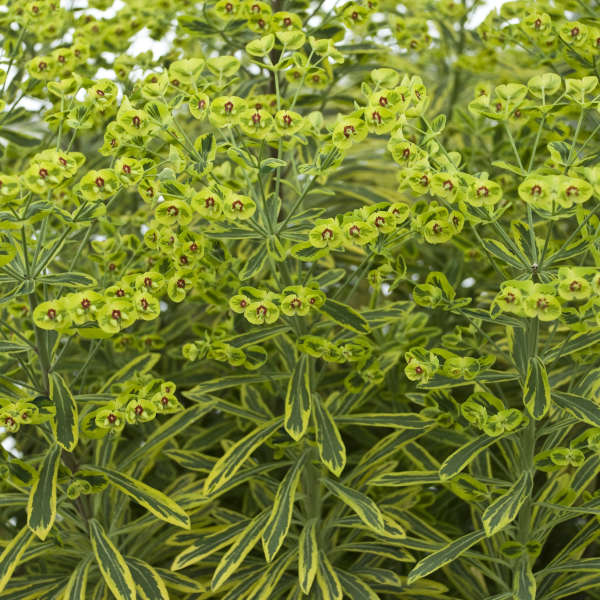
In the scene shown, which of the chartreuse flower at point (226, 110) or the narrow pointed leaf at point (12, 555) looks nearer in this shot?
the chartreuse flower at point (226, 110)

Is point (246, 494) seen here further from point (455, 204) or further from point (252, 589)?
point (455, 204)

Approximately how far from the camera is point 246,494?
198 cm

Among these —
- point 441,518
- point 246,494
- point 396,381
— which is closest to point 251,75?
point 396,381

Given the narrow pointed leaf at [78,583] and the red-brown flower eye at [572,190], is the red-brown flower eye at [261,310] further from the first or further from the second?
the narrow pointed leaf at [78,583]

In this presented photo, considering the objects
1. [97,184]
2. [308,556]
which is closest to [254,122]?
[97,184]

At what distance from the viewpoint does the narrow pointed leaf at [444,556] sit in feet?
4.95

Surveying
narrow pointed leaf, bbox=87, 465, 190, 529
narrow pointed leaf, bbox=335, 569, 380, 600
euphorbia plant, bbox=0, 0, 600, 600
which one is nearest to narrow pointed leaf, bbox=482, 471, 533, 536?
euphorbia plant, bbox=0, 0, 600, 600

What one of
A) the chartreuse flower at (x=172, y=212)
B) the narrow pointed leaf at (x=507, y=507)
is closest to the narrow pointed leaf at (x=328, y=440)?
the narrow pointed leaf at (x=507, y=507)

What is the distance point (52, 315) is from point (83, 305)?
0.17ft

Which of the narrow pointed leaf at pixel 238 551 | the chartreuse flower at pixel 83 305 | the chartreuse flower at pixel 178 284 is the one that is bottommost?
the narrow pointed leaf at pixel 238 551

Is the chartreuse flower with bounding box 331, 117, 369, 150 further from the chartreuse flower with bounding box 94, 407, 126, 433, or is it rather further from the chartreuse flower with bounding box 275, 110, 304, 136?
the chartreuse flower with bounding box 94, 407, 126, 433

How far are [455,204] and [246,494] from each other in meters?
0.91

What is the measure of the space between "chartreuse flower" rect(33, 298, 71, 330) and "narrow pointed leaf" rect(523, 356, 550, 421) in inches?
30.2

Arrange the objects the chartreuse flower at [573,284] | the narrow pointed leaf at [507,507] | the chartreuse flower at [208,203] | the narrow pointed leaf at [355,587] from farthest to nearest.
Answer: the narrow pointed leaf at [355,587] < the narrow pointed leaf at [507,507] < the chartreuse flower at [208,203] < the chartreuse flower at [573,284]
